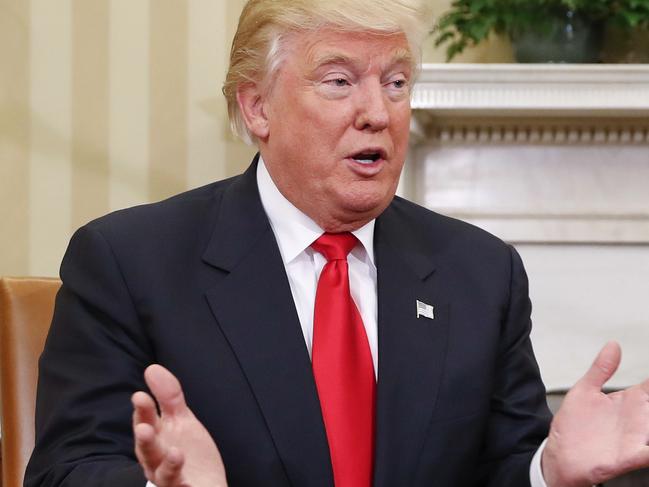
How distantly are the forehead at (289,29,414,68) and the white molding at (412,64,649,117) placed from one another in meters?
0.83

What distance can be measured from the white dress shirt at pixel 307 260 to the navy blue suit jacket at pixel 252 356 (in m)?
0.03

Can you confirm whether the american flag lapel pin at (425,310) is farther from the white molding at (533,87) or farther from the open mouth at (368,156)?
the white molding at (533,87)

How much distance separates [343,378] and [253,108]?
0.49m

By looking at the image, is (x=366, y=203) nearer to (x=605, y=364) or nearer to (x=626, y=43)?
(x=605, y=364)

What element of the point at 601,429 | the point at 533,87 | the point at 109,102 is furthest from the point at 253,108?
the point at 109,102

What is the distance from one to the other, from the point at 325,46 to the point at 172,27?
1287 mm

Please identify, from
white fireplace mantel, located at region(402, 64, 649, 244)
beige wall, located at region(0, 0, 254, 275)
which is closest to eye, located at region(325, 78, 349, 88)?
white fireplace mantel, located at region(402, 64, 649, 244)

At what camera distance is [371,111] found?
1.81m

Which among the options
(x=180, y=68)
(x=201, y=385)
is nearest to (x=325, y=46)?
(x=201, y=385)

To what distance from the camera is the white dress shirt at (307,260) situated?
1.85 metres

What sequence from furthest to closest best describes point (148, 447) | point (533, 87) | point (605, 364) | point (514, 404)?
point (533, 87) → point (514, 404) → point (605, 364) → point (148, 447)

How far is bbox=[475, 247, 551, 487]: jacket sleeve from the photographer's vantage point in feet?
6.28

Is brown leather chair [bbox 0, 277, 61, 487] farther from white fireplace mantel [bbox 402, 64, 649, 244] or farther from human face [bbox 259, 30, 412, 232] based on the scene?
white fireplace mantel [bbox 402, 64, 649, 244]

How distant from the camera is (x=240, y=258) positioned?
1.83 metres
